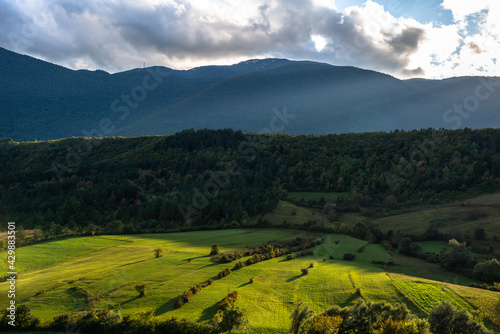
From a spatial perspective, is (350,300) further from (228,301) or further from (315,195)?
(315,195)

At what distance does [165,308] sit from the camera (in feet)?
87.6

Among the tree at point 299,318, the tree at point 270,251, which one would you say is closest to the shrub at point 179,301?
the tree at point 299,318

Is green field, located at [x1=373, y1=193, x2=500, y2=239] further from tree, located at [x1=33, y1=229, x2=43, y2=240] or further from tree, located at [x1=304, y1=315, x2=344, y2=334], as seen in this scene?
tree, located at [x1=33, y1=229, x2=43, y2=240]

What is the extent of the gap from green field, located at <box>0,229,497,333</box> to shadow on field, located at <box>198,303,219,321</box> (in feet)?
0.28

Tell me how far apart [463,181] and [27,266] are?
99216 millimetres

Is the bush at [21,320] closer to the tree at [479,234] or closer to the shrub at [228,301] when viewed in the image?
the shrub at [228,301]

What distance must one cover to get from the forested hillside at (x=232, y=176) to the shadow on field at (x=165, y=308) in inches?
1467

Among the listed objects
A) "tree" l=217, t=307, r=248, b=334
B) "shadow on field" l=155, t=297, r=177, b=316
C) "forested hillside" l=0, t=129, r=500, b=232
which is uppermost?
"forested hillside" l=0, t=129, r=500, b=232

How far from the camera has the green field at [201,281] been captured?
88.5 feet

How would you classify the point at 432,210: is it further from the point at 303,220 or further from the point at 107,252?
the point at 107,252

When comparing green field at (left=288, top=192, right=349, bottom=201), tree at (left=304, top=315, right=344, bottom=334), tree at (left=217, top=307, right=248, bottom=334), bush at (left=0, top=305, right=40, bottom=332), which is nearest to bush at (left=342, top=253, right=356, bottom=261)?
tree at (left=304, top=315, right=344, bottom=334)

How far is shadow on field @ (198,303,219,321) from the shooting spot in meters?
25.2

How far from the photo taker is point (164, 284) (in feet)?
102

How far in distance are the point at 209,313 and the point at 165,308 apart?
3.87 metres
